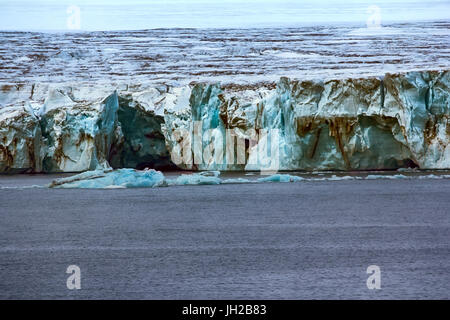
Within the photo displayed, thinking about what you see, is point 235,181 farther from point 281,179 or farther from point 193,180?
point 193,180

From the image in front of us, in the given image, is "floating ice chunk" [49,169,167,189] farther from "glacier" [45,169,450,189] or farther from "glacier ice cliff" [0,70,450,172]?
"glacier ice cliff" [0,70,450,172]

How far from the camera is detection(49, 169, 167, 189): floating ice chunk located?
1662 centimetres

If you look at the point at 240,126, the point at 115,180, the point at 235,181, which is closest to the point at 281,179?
the point at 235,181

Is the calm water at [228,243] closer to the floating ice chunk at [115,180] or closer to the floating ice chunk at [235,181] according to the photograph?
the floating ice chunk at [115,180]

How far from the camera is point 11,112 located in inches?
733

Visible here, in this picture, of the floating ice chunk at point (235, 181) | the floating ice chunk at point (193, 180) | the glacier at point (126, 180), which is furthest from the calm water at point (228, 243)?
the floating ice chunk at point (235, 181)

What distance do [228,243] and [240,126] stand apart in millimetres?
9894

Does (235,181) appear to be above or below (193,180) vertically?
below

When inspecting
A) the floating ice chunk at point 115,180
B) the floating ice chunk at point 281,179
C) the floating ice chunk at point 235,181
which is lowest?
the floating ice chunk at point 235,181

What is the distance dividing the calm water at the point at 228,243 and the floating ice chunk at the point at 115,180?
57 cm

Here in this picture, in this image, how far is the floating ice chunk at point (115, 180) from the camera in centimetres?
1662

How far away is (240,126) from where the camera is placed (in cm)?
1839
